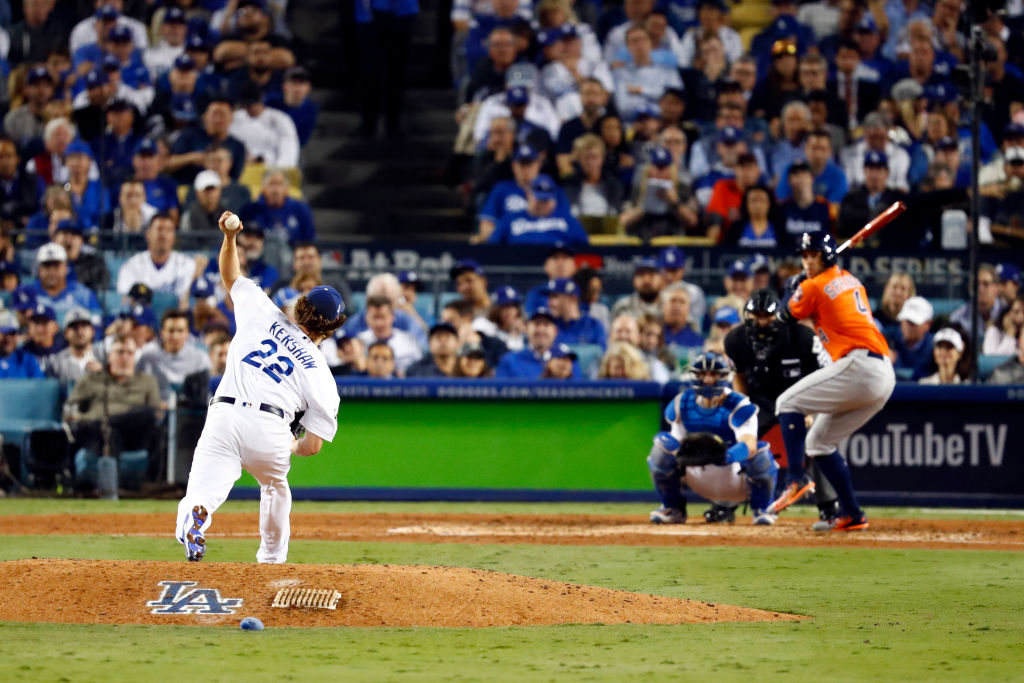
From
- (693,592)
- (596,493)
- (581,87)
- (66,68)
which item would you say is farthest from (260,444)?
(66,68)

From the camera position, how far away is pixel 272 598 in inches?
244

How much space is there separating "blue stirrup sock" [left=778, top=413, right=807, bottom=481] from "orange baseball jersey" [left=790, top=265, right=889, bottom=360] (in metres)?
0.53

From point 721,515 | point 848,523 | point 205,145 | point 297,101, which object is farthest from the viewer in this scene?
point 297,101

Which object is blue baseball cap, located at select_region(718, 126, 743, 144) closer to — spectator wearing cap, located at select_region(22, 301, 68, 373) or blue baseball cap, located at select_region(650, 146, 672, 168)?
blue baseball cap, located at select_region(650, 146, 672, 168)

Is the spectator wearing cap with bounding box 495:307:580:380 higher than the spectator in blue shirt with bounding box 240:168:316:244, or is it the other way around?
the spectator in blue shirt with bounding box 240:168:316:244

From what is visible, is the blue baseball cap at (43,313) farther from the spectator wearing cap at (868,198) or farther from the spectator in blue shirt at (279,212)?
the spectator wearing cap at (868,198)

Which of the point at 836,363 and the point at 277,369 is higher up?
the point at 277,369

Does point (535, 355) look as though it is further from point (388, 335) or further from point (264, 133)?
point (264, 133)

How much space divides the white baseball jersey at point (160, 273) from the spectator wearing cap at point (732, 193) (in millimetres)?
4868

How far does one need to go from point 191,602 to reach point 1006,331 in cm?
927

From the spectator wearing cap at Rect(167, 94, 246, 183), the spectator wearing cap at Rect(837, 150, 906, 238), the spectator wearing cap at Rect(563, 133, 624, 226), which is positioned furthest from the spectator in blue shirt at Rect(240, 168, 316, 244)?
the spectator wearing cap at Rect(837, 150, 906, 238)

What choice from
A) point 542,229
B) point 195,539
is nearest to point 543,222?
point 542,229

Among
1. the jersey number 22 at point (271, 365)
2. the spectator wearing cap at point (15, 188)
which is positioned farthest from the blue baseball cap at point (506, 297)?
the jersey number 22 at point (271, 365)

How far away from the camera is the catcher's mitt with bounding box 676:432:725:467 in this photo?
1016cm
